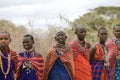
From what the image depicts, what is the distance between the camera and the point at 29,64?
766 centimetres

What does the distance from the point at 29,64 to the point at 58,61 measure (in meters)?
0.51

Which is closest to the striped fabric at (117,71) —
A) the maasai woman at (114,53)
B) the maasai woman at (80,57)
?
the maasai woman at (114,53)

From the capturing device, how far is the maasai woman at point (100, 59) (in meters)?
8.44

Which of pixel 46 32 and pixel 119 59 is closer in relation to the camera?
pixel 119 59

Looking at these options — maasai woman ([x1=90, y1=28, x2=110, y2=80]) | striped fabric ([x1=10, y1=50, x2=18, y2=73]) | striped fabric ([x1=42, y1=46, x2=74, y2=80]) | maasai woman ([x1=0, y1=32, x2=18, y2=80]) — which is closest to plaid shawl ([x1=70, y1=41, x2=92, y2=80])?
striped fabric ([x1=42, y1=46, x2=74, y2=80])

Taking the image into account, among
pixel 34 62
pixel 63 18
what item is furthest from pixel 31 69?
pixel 63 18

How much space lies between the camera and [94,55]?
28.0 feet

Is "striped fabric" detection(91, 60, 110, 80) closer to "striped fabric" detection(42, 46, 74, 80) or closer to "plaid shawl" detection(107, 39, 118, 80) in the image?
"plaid shawl" detection(107, 39, 118, 80)

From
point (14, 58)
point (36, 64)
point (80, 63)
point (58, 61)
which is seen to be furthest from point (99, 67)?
point (14, 58)

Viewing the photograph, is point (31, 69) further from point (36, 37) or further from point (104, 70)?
point (36, 37)

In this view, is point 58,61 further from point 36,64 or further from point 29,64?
point 29,64

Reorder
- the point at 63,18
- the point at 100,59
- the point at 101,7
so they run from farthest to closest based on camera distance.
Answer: the point at 101,7 → the point at 63,18 → the point at 100,59

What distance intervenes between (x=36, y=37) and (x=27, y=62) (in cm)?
508

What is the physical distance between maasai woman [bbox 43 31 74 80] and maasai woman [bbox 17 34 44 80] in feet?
0.52
